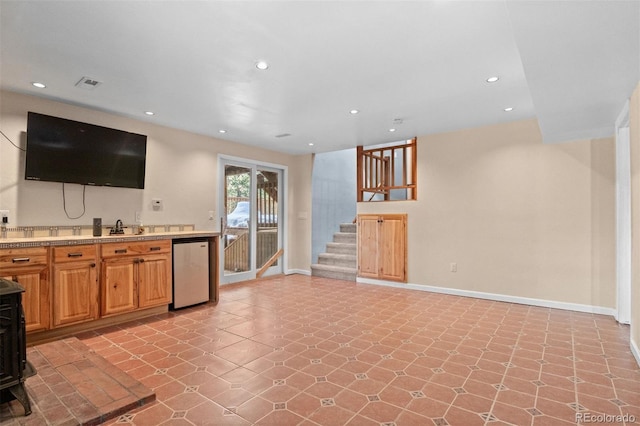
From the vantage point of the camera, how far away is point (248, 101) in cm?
378

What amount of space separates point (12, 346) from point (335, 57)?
2.97 m

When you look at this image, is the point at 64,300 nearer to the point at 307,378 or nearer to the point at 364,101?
the point at 307,378

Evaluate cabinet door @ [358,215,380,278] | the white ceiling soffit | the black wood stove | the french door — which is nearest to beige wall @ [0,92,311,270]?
the french door

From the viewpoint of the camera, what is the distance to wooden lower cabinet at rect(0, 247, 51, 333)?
2.94 metres

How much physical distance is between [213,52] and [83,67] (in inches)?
50.5

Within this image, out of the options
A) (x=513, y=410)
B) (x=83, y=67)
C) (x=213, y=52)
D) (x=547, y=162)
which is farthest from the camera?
(x=547, y=162)

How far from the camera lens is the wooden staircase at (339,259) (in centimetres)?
633

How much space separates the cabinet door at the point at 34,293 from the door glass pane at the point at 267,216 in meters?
3.51

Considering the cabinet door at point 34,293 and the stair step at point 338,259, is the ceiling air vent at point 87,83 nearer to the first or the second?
the cabinet door at point 34,293

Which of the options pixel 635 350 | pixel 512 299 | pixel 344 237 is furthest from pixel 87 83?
pixel 512 299

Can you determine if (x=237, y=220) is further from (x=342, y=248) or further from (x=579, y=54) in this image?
(x=579, y=54)

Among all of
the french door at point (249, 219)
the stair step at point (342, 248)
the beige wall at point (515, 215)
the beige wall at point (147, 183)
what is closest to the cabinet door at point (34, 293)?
the beige wall at point (147, 183)

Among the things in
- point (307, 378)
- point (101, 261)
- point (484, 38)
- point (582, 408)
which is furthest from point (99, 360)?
point (484, 38)

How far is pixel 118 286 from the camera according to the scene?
3.67 meters
